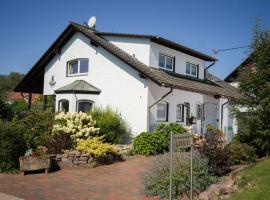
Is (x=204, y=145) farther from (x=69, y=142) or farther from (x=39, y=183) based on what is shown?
(x=69, y=142)

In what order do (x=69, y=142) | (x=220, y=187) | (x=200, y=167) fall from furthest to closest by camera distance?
1. (x=69, y=142)
2. (x=200, y=167)
3. (x=220, y=187)

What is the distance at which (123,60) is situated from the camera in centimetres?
1672

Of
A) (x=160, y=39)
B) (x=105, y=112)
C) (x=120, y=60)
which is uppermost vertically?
(x=160, y=39)

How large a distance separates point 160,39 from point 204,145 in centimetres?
→ 985

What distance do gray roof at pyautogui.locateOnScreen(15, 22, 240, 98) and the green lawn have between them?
7.47 metres

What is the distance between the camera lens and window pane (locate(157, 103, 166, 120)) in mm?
17734

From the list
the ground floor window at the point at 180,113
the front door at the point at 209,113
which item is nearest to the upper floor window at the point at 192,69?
the front door at the point at 209,113

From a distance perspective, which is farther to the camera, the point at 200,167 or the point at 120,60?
the point at 120,60

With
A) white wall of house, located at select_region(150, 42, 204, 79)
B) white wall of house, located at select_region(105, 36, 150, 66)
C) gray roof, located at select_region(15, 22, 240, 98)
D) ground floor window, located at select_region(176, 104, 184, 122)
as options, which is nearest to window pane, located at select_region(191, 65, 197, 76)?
white wall of house, located at select_region(150, 42, 204, 79)

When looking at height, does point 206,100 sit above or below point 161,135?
above

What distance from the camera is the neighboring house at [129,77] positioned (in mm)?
16875

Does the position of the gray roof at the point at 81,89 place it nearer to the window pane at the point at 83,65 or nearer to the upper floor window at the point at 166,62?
the window pane at the point at 83,65

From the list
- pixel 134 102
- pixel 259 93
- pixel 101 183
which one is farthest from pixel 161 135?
pixel 101 183

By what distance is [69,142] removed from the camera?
13.2 meters
